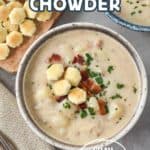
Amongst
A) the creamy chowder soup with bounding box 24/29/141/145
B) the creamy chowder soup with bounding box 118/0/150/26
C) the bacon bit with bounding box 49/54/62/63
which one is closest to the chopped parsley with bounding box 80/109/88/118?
the creamy chowder soup with bounding box 24/29/141/145

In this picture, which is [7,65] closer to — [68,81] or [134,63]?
[68,81]

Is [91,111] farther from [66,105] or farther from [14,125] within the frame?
[14,125]

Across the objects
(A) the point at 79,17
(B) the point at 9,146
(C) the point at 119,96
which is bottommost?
(B) the point at 9,146

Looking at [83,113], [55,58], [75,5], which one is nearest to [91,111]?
[83,113]

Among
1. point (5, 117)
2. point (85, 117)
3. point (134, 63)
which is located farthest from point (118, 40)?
point (5, 117)

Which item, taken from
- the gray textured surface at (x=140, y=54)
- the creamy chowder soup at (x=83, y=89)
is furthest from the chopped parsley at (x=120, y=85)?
the gray textured surface at (x=140, y=54)

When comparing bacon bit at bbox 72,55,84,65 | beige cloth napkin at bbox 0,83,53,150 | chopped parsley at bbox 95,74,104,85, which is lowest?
beige cloth napkin at bbox 0,83,53,150

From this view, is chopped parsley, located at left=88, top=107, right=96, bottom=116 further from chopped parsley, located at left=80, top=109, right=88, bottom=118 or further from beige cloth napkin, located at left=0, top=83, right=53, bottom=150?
beige cloth napkin, located at left=0, top=83, right=53, bottom=150
